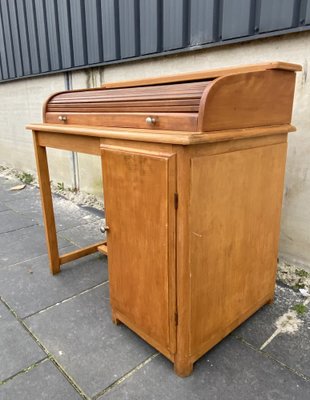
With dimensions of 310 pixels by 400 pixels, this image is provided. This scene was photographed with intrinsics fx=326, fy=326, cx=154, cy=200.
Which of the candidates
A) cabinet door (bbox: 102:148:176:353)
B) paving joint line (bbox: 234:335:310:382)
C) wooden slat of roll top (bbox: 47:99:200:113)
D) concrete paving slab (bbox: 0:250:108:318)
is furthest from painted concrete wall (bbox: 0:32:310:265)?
concrete paving slab (bbox: 0:250:108:318)

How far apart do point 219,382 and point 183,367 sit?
0.18 meters

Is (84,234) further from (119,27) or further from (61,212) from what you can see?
(119,27)

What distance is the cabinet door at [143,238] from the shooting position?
1407 millimetres

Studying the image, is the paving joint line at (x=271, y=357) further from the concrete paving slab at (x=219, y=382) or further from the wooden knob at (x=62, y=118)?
the wooden knob at (x=62, y=118)

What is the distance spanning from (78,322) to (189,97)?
1496mm

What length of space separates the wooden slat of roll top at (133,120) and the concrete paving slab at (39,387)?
1286 mm

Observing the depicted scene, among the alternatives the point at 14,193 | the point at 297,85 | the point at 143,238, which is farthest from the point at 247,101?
the point at 14,193

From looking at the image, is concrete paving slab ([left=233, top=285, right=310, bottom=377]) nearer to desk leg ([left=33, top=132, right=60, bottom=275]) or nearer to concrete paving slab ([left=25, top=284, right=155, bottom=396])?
concrete paving slab ([left=25, top=284, right=155, bottom=396])

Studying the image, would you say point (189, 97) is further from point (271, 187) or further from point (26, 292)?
point (26, 292)

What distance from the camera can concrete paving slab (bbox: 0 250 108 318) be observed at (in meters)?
2.23

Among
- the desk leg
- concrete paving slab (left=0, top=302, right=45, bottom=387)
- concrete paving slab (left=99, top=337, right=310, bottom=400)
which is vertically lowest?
concrete paving slab (left=0, top=302, right=45, bottom=387)

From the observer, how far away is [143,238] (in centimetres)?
157

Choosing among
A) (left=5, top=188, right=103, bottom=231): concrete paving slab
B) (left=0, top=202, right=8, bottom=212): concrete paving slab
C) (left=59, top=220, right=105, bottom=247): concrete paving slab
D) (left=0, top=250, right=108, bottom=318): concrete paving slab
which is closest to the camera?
(left=0, top=250, right=108, bottom=318): concrete paving slab

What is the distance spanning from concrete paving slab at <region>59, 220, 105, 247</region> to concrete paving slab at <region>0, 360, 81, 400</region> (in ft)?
4.97
